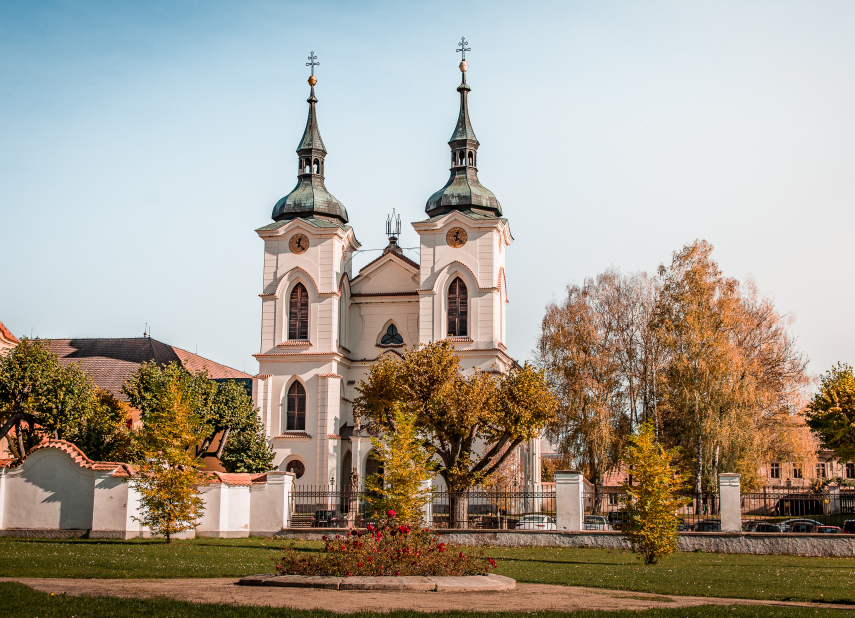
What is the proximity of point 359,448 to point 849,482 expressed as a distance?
3405 cm

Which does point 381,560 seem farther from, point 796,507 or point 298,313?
point 298,313

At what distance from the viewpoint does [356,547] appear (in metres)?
15.1

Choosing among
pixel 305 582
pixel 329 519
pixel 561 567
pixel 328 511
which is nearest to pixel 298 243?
pixel 328 511

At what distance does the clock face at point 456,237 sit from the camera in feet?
143

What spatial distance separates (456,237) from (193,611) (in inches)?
1343

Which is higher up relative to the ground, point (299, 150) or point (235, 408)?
point (299, 150)

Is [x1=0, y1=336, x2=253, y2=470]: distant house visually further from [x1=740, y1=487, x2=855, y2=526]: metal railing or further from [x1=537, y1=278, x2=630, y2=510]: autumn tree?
[x1=740, y1=487, x2=855, y2=526]: metal railing

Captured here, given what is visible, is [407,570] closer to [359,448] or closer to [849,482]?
[359,448]

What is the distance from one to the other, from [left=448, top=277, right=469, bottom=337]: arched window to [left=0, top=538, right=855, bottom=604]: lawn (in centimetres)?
1952

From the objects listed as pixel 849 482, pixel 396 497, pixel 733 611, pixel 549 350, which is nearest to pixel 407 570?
pixel 733 611

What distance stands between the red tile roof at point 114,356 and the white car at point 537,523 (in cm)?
2711

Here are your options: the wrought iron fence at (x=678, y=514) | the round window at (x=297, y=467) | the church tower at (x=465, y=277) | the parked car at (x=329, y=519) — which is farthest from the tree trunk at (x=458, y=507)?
the round window at (x=297, y=467)

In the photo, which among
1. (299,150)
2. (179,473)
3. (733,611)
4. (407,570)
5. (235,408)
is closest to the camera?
(733,611)

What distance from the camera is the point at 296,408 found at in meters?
43.5
